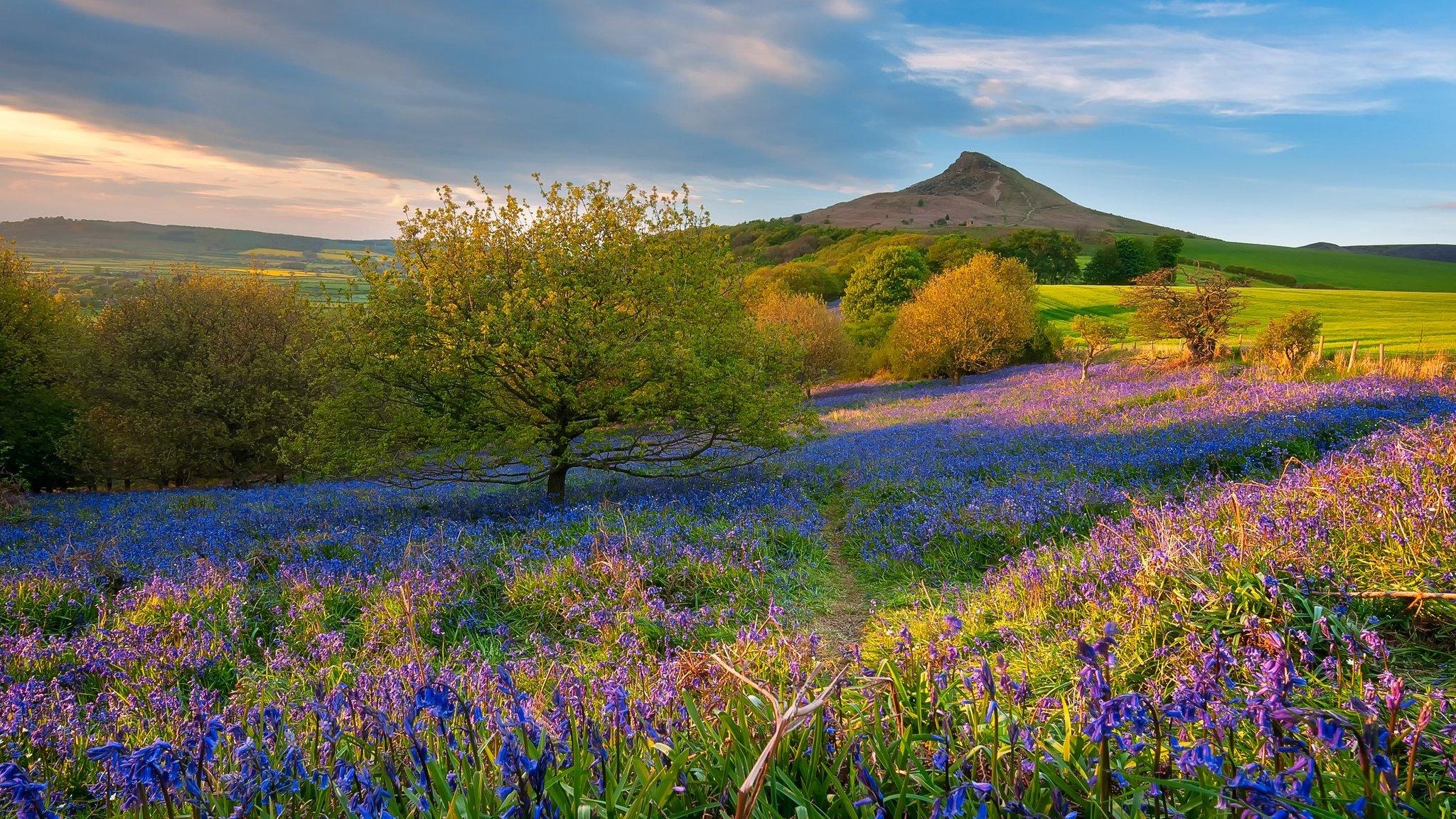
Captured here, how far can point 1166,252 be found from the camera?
90875mm

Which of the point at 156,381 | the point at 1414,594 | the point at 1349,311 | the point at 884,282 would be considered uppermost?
the point at 884,282

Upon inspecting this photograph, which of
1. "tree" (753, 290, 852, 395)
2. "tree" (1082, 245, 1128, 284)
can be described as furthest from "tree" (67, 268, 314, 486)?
"tree" (1082, 245, 1128, 284)

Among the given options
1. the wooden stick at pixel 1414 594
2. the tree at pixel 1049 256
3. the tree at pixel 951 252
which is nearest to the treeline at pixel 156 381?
the wooden stick at pixel 1414 594

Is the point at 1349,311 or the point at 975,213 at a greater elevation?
the point at 975,213

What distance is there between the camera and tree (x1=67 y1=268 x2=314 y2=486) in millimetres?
22047

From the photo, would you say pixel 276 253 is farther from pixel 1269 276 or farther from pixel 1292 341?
pixel 1269 276

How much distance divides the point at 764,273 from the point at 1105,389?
45.1 meters

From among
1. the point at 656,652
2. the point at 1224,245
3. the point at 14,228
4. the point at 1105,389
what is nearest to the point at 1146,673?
the point at 656,652

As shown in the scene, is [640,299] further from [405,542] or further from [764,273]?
[764,273]

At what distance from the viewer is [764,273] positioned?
66.8 m

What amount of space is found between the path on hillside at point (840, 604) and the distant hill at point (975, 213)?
130290mm

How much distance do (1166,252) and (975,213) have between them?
70171mm

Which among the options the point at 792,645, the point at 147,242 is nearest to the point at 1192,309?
the point at 792,645

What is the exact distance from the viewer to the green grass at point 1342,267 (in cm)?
7900
